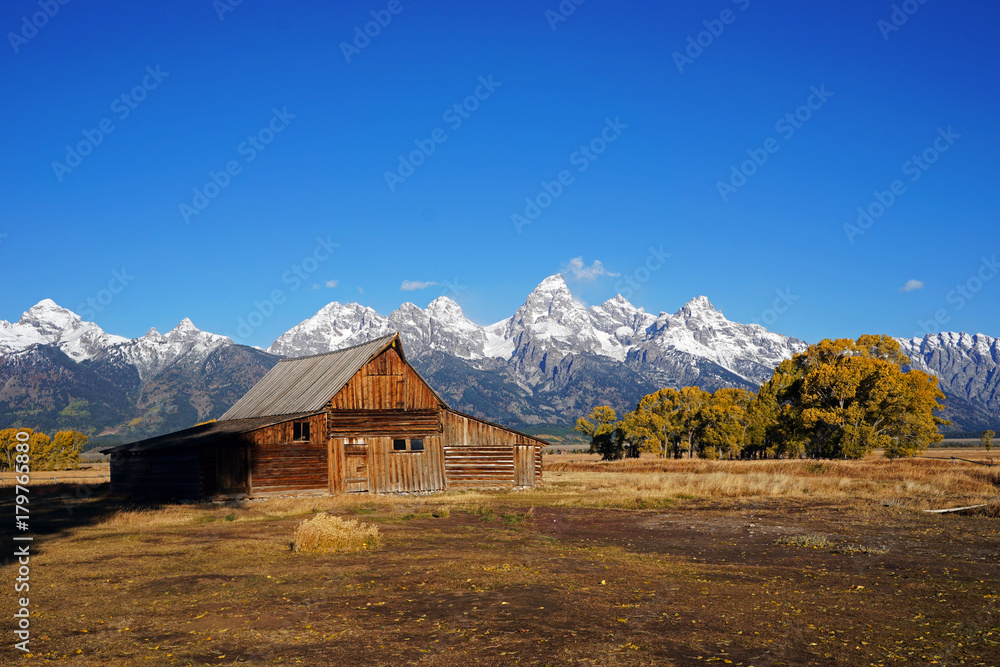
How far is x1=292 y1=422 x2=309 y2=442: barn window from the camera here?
38.7 m

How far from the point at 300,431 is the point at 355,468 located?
3.64 m

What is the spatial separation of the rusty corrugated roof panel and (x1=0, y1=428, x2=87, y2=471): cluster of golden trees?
49.0 metres

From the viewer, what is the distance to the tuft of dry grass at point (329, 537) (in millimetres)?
18703

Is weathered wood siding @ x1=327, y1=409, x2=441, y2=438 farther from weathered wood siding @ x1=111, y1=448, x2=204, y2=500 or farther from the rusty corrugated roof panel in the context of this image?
weathered wood siding @ x1=111, y1=448, x2=204, y2=500

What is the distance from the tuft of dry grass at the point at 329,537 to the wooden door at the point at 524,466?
84.7 ft

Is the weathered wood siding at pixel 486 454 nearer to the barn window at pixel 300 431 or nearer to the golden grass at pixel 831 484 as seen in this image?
the golden grass at pixel 831 484

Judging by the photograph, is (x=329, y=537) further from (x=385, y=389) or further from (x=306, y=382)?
(x=306, y=382)

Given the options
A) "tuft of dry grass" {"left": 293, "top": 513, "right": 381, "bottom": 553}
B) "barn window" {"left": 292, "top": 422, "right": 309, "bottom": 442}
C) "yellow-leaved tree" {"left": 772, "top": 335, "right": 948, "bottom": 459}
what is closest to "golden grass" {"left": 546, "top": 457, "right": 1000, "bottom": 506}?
"yellow-leaved tree" {"left": 772, "top": 335, "right": 948, "bottom": 459}

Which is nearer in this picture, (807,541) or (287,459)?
(807,541)

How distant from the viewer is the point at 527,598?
42.4 ft

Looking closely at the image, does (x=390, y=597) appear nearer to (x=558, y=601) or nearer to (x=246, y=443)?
(x=558, y=601)

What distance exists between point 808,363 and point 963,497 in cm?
5345

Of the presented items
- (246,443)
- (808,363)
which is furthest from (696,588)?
(808,363)

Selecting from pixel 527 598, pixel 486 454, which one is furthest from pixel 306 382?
pixel 527 598
